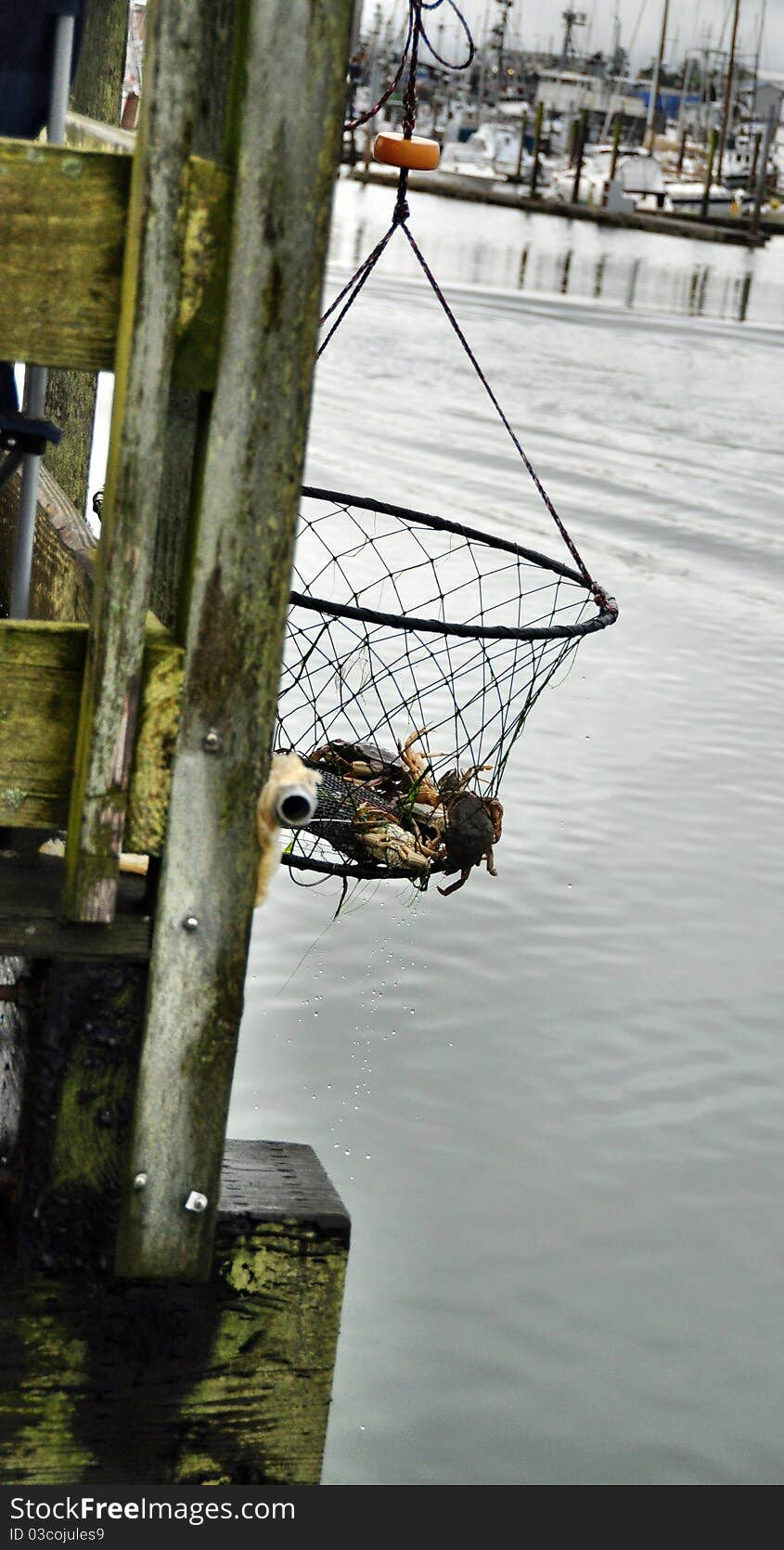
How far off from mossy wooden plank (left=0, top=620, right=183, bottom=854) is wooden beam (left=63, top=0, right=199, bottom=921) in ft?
0.09

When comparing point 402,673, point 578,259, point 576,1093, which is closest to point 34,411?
point 576,1093

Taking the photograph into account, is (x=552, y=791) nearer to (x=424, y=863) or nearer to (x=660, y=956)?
(x=660, y=956)

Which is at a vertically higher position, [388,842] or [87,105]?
[87,105]

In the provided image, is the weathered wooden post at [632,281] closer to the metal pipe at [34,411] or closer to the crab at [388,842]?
the crab at [388,842]

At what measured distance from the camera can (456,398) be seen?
14516 millimetres

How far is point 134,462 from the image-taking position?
5.70 feet

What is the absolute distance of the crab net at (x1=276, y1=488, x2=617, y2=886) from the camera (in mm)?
3898

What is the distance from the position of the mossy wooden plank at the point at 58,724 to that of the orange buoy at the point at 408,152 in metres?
2.39

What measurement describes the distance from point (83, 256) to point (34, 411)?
1.31 feet

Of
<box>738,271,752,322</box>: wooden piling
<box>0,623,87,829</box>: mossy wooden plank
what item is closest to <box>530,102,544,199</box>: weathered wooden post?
<box>738,271,752,322</box>: wooden piling

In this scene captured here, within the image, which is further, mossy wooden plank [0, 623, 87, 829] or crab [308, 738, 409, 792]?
crab [308, 738, 409, 792]

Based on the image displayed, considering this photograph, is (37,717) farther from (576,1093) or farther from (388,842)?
(576,1093)

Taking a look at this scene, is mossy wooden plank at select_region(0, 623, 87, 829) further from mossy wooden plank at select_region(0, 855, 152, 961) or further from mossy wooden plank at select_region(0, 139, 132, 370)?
mossy wooden plank at select_region(0, 139, 132, 370)

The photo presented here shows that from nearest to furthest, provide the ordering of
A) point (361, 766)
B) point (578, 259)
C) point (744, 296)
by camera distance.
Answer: point (361, 766), point (744, 296), point (578, 259)
